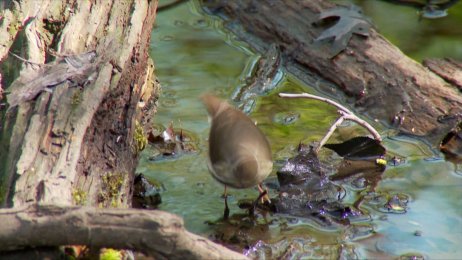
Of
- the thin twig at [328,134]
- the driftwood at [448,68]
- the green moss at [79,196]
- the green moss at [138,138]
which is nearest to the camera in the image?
the green moss at [79,196]

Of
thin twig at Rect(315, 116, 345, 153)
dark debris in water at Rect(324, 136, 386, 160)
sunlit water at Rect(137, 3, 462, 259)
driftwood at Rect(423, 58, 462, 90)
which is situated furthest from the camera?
driftwood at Rect(423, 58, 462, 90)

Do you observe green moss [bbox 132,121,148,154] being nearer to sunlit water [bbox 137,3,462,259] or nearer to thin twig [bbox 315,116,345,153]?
sunlit water [bbox 137,3,462,259]

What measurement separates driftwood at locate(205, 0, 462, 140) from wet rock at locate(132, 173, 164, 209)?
1.93 m

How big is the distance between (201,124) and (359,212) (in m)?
1.66

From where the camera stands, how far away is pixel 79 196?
154 inches

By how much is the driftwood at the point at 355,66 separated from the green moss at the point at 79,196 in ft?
9.39

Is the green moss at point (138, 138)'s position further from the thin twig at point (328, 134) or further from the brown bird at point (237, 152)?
the thin twig at point (328, 134)

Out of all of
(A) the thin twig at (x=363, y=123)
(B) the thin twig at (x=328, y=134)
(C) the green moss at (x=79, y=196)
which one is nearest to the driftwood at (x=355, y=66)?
(A) the thin twig at (x=363, y=123)

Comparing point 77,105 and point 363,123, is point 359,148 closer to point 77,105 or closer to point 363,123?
point 363,123

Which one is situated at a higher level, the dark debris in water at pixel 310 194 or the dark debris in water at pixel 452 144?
the dark debris in water at pixel 310 194

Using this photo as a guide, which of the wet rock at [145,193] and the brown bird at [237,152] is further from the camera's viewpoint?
the wet rock at [145,193]

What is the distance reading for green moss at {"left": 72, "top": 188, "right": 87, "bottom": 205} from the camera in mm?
3877

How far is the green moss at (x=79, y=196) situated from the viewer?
388cm

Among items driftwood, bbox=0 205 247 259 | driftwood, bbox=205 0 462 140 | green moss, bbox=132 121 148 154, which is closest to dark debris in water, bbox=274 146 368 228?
green moss, bbox=132 121 148 154
